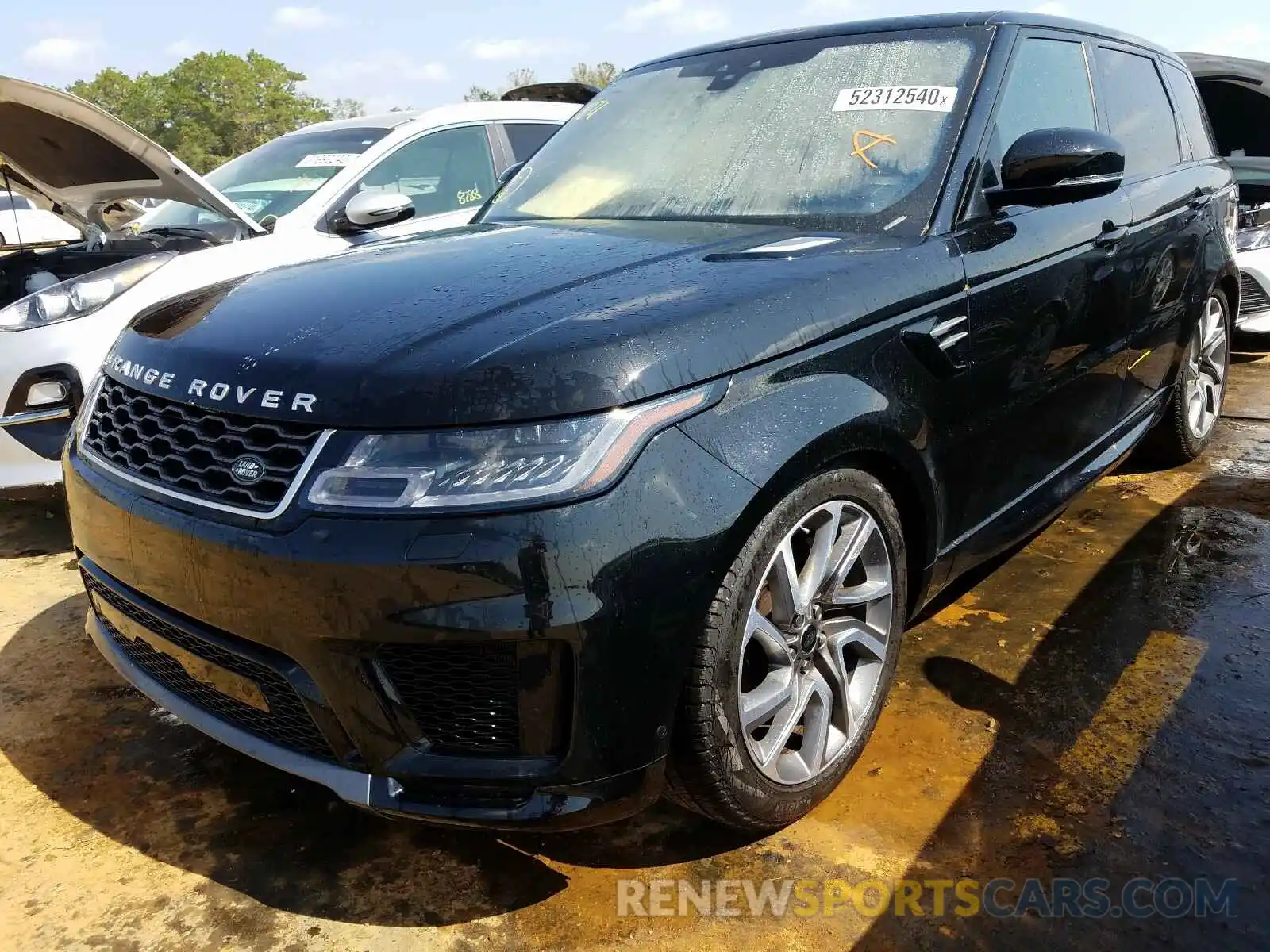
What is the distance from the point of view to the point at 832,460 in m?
1.97

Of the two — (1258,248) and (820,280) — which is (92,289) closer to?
(820,280)

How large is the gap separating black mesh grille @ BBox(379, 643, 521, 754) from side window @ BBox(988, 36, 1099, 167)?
1920mm

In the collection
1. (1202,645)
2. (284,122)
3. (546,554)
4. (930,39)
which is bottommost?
(1202,645)

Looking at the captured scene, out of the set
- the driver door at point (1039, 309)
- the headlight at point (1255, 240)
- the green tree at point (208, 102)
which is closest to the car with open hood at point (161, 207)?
the driver door at point (1039, 309)

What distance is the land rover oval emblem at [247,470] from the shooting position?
1716 mm

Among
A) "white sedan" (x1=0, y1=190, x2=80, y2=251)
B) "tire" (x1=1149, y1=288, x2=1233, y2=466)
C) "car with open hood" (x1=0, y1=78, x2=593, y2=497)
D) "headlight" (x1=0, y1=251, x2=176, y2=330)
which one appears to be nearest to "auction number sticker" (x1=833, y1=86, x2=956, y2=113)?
"car with open hood" (x1=0, y1=78, x2=593, y2=497)

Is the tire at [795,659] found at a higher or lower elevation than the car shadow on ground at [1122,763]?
higher

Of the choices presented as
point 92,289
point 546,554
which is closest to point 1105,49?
point 546,554

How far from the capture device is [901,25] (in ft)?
9.22

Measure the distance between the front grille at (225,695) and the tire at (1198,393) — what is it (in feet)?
12.0

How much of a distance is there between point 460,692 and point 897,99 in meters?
1.98

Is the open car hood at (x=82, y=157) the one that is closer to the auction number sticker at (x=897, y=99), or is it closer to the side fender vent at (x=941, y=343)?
the auction number sticker at (x=897, y=99)

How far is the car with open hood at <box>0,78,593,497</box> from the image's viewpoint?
3541mm

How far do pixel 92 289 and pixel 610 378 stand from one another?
291cm
